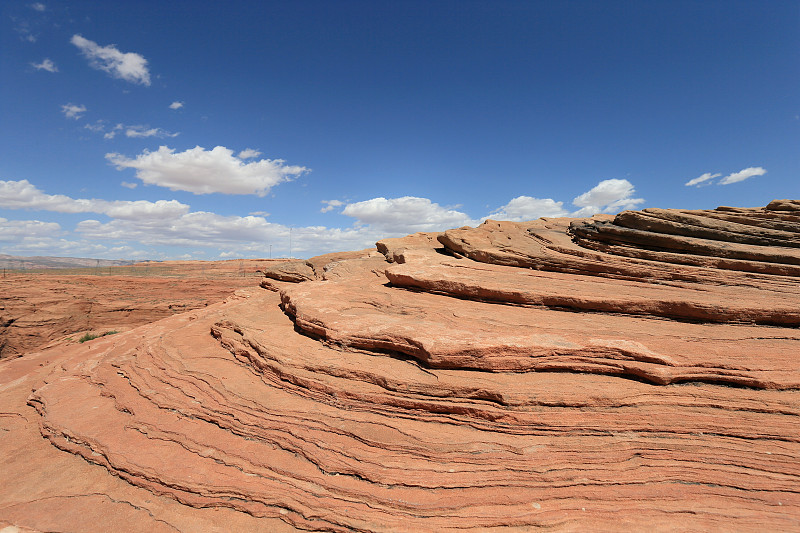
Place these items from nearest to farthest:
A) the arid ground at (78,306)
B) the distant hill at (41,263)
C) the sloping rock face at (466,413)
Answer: the sloping rock face at (466,413) → the arid ground at (78,306) → the distant hill at (41,263)

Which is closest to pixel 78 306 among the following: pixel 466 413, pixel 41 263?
pixel 466 413

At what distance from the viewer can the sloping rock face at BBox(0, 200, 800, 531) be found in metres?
4.89

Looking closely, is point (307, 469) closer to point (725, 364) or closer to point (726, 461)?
point (726, 461)

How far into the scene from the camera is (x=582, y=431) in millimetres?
5730

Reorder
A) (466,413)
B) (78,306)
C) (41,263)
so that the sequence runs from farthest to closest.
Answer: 1. (41,263)
2. (78,306)
3. (466,413)

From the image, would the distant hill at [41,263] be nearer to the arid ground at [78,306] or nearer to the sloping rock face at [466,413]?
the arid ground at [78,306]

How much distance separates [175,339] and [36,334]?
2408 centimetres

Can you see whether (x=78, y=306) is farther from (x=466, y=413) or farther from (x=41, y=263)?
(x=41, y=263)

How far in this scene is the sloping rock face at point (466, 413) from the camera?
4.89m

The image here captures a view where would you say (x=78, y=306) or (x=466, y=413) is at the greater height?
(x=466, y=413)

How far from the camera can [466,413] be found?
6242 millimetres

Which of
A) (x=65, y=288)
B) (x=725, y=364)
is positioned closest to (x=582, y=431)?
(x=725, y=364)

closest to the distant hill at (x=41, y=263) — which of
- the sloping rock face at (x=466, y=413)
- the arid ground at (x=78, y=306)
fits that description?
the arid ground at (x=78, y=306)

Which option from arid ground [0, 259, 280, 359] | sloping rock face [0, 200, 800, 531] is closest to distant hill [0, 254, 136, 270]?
arid ground [0, 259, 280, 359]
